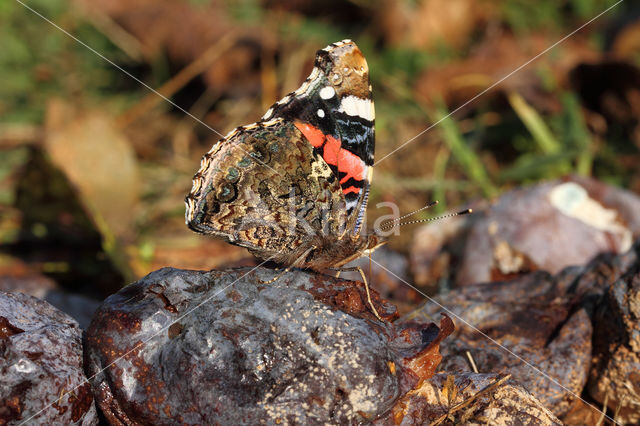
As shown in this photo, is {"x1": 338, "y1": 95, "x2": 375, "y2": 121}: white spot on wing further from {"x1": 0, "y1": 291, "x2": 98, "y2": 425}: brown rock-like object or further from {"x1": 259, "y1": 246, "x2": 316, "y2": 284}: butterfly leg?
{"x1": 0, "y1": 291, "x2": 98, "y2": 425}: brown rock-like object

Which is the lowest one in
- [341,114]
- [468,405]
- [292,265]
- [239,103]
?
[468,405]

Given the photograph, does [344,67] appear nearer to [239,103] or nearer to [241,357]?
[241,357]

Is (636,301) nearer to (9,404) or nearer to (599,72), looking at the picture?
(9,404)

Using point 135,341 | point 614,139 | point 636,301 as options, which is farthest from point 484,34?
point 135,341

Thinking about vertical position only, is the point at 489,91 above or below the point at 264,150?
below

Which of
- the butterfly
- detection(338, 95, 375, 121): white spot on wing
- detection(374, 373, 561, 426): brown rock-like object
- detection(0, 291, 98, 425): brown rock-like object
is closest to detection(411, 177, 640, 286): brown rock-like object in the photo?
the butterfly

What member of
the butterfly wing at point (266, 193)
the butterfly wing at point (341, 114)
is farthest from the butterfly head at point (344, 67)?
the butterfly wing at point (266, 193)

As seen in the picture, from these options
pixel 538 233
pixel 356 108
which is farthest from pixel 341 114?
pixel 538 233
